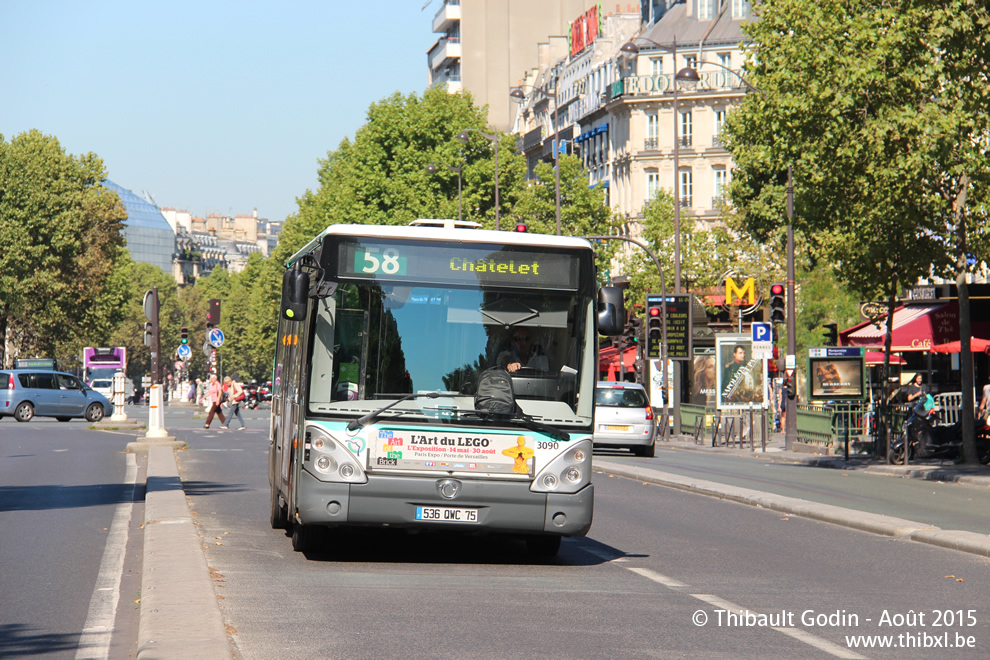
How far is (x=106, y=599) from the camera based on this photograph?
9609mm

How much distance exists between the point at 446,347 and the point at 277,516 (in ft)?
10.8

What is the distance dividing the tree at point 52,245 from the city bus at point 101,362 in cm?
964

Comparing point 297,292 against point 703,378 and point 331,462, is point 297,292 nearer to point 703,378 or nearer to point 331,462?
point 331,462

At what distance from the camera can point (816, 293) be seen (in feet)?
174

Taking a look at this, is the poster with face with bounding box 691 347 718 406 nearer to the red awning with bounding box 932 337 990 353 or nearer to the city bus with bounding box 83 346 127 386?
the red awning with bounding box 932 337 990 353

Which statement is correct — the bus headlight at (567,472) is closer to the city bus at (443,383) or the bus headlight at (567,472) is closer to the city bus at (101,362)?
the city bus at (443,383)

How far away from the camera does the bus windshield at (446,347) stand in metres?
11.6

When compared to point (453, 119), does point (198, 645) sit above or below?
below

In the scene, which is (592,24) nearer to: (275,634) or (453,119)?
(453,119)

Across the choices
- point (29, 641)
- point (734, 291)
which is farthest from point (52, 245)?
point (29, 641)

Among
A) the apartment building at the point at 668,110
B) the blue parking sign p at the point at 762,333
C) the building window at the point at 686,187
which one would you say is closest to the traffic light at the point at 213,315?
the blue parking sign p at the point at 762,333

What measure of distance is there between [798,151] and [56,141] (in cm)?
5760

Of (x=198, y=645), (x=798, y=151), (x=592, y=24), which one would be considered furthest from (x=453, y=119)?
(x=198, y=645)

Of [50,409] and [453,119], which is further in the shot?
[453,119]
